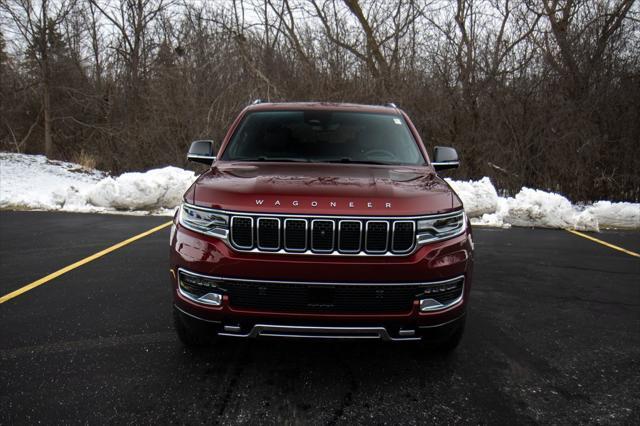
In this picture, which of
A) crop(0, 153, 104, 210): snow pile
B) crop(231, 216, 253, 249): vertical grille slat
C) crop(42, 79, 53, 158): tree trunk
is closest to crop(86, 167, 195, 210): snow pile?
crop(0, 153, 104, 210): snow pile

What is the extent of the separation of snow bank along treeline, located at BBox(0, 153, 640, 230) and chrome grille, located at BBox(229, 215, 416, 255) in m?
7.70

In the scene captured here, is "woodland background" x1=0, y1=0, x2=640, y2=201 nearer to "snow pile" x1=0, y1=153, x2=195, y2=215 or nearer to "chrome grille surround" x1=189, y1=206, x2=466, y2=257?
"snow pile" x1=0, y1=153, x2=195, y2=215

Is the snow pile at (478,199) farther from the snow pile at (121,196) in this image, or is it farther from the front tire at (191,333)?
the front tire at (191,333)

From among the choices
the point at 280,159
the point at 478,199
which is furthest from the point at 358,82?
the point at 280,159

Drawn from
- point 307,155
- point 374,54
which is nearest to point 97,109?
point 374,54

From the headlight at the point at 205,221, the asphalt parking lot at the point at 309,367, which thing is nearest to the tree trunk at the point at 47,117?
the asphalt parking lot at the point at 309,367

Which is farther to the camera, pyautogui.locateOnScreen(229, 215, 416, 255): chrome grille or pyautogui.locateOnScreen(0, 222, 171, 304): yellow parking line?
pyautogui.locateOnScreen(0, 222, 171, 304): yellow parking line

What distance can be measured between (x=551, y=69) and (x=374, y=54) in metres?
6.00

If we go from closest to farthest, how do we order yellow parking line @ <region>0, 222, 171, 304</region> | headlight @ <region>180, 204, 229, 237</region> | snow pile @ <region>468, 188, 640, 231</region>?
headlight @ <region>180, 204, 229, 237</region>, yellow parking line @ <region>0, 222, 171, 304</region>, snow pile @ <region>468, 188, 640, 231</region>

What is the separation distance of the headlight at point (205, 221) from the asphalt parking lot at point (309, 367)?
0.95 meters

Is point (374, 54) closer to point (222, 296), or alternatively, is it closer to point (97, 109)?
point (97, 109)

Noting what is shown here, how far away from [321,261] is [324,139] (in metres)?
1.88

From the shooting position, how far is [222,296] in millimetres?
2816

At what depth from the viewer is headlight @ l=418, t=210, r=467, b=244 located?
2863 millimetres
